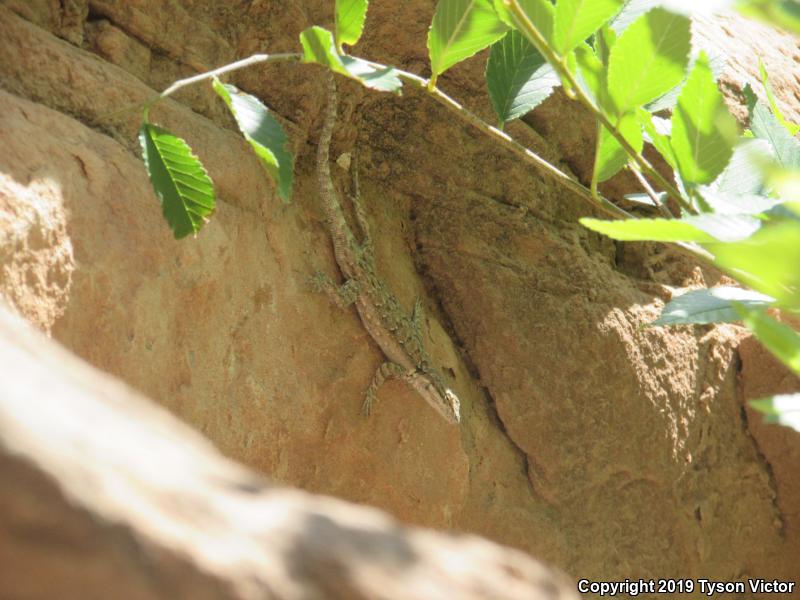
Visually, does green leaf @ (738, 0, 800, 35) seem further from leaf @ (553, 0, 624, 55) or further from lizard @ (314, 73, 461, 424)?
lizard @ (314, 73, 461, 424)

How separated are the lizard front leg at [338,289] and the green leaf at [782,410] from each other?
10.3 ft

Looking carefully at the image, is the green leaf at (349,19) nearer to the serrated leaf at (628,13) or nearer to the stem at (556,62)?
the stem at (556,62)

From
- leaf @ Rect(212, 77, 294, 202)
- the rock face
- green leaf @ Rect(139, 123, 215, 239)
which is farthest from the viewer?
the rock face

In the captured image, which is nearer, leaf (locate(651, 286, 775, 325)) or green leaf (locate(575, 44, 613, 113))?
green leaf (locate(575, 44, 613, 113))

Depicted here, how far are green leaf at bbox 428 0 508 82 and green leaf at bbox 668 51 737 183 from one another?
543 mm

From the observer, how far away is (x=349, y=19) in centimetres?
207

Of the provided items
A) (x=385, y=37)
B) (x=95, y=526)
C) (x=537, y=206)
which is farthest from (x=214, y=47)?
(x=95, y=526)

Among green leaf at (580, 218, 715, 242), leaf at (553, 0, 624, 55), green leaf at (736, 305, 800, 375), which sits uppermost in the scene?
leaf at (553, 0, 624, 55)

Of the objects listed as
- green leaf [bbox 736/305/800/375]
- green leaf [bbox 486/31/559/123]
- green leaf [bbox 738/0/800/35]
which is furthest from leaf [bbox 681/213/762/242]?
green leaf [bbox 486/31/559/123]

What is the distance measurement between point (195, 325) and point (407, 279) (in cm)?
201

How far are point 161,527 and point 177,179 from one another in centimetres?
151

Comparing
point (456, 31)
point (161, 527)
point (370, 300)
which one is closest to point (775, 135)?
point (456, 31)

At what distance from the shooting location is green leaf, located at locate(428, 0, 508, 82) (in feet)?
6.57

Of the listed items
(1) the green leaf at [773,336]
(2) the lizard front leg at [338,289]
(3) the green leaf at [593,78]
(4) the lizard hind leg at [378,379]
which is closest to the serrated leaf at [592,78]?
(3) the green leaf at [593,78]
